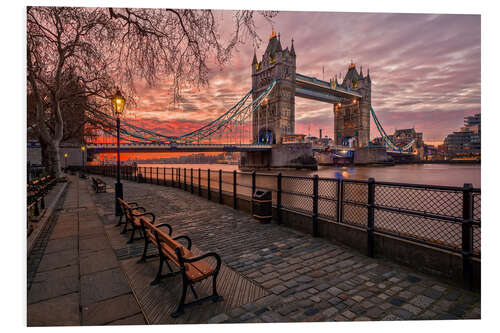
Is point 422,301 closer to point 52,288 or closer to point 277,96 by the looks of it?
point 52,288

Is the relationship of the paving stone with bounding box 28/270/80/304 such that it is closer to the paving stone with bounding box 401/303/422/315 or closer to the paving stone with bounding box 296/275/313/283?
the paving stone with bounding box 296/275/313/283

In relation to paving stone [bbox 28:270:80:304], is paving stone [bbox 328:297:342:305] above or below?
below

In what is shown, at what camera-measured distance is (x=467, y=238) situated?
10.8 feet

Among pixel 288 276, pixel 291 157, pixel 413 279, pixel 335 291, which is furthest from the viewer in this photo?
pixel 291 157

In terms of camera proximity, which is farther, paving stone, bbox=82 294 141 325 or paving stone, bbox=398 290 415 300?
paving stone, bbox=398 290 415 300

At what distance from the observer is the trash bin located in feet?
21.5

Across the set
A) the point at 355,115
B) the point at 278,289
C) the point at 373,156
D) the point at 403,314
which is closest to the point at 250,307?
the point at 278,289

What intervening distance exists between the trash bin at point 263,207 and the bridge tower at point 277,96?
201ft

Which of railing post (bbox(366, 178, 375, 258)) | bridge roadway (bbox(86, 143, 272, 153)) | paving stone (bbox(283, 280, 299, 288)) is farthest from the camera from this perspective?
bridge roadway (bbox(86, 143, 272, 153))

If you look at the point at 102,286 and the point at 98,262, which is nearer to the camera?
the point at 102,286

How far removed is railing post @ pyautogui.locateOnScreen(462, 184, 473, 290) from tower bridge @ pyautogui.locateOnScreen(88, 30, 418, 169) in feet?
147

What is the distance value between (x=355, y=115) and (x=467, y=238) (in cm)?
10131

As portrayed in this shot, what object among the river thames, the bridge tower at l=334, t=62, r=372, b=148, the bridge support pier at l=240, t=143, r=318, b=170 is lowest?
the river thames

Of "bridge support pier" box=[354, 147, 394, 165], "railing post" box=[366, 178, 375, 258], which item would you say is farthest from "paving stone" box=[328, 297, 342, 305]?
"bridge support pier" box=[354, 147, 394, 165]
